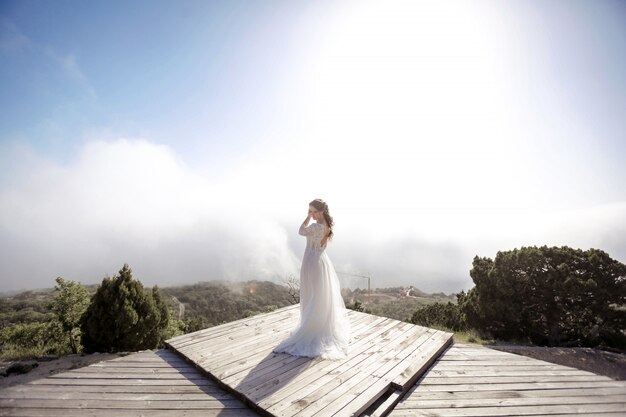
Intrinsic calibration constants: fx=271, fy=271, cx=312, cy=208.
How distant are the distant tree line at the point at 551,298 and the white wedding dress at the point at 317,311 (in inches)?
354

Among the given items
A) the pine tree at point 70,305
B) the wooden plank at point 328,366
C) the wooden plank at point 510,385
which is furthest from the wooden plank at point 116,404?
the pine tree at point 70,305

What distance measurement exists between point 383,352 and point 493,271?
30.0ft

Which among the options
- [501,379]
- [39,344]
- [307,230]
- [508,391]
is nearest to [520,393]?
[508,391]

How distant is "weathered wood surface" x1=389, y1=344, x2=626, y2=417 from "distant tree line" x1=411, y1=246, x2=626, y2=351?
7.43 meters

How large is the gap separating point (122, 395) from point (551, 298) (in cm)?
1396

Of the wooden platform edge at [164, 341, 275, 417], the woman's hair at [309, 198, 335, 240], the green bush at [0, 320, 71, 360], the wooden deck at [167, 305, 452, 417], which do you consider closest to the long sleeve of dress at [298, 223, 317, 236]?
the woman's hair at [309, 198, 335, 240]

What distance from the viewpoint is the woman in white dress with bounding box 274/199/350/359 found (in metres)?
4.88

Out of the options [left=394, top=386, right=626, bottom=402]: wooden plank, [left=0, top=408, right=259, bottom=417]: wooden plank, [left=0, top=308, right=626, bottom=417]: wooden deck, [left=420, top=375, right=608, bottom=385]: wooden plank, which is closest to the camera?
[left=0, top=408, right=259, bottom=417]: wooden plank

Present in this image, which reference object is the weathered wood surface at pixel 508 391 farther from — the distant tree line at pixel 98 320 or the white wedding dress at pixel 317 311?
the distant tree line at pixel 98 320

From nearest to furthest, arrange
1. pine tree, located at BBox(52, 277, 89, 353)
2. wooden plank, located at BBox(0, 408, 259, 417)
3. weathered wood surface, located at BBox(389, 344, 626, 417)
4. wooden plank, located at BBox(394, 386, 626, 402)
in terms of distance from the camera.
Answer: wooden plank, located at BBox(0, 408, 259, 417) < weathered wood surface, located at BBox(389, 344, 626, 417) < wooden plank, located at BBox(394, 386, 626, 402) < pine tree, located at BBox(52, 277, 89, 353)

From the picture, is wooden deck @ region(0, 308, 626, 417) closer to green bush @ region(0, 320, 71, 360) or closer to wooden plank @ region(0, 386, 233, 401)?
wooden plank @ region(0, 386, 233, 401)

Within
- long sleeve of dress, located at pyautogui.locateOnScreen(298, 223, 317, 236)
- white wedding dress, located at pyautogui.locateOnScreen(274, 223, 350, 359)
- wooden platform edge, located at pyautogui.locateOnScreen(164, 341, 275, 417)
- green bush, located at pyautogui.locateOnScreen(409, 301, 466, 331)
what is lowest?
green bush, located at pyautogui.locateOnScreen(409, 301, 466, 331)

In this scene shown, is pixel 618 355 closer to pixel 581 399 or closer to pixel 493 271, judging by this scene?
pixel 493 271

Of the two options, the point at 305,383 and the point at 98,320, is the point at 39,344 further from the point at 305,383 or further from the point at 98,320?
the point at 305,383
